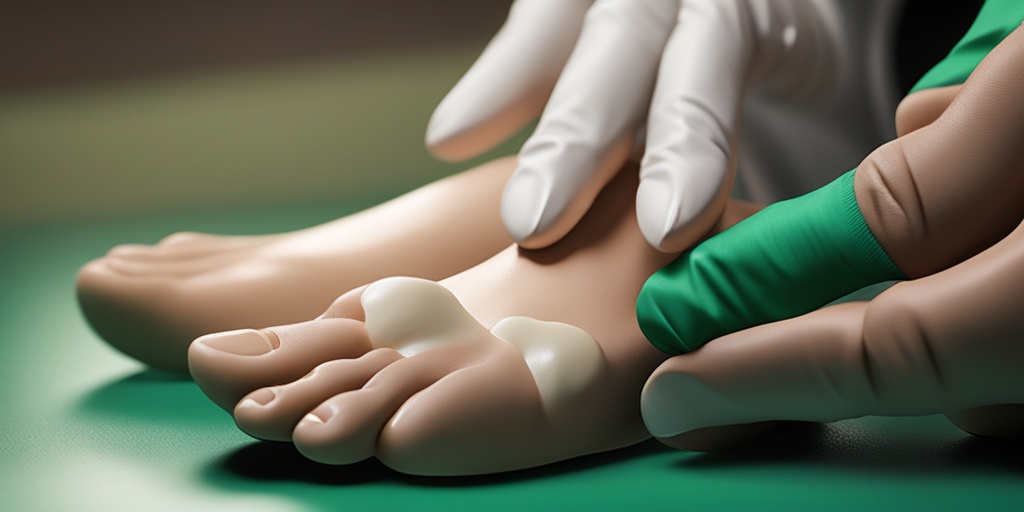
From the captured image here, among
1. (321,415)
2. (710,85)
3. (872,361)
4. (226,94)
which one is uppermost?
(226,94)

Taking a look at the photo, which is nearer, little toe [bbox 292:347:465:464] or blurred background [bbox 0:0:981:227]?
little toe [bbox 292:347:465:464]

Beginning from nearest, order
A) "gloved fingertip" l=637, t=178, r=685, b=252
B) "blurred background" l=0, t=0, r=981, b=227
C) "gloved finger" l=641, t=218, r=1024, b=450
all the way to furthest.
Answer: "gloved finger" l=641, t=218, r=1024, b=450
"gloved fingertip" l=637, t=178, r=685, b=252
"blurred background" l=0, t=0, r=981, b=227

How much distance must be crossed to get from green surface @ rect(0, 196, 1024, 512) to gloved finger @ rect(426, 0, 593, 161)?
285 millimetres

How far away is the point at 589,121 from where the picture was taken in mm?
858

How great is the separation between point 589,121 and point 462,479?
296mm

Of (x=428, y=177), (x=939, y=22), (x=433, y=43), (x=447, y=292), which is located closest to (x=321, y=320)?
(x=447, y=292)

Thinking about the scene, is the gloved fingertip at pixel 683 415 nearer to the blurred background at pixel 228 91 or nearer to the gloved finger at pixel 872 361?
the gloved finger at pixel 872 361

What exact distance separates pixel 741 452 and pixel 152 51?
2.22 meters

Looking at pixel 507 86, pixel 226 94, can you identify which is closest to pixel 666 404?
pixel 507 86

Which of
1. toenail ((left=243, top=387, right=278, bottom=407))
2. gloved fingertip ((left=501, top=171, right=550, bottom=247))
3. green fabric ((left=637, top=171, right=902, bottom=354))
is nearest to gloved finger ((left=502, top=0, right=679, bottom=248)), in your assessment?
gloved fingertip ((left=501, top=171, right=550, bottom=247))

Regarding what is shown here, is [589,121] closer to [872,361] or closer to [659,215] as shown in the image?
[659,215]

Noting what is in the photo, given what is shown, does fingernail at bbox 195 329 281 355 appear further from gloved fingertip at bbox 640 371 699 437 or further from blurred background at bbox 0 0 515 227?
blurred background at bbox 0 0 515 227

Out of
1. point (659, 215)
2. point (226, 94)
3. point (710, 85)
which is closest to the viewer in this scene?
point (659, 215)

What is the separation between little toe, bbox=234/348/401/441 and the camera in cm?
65
